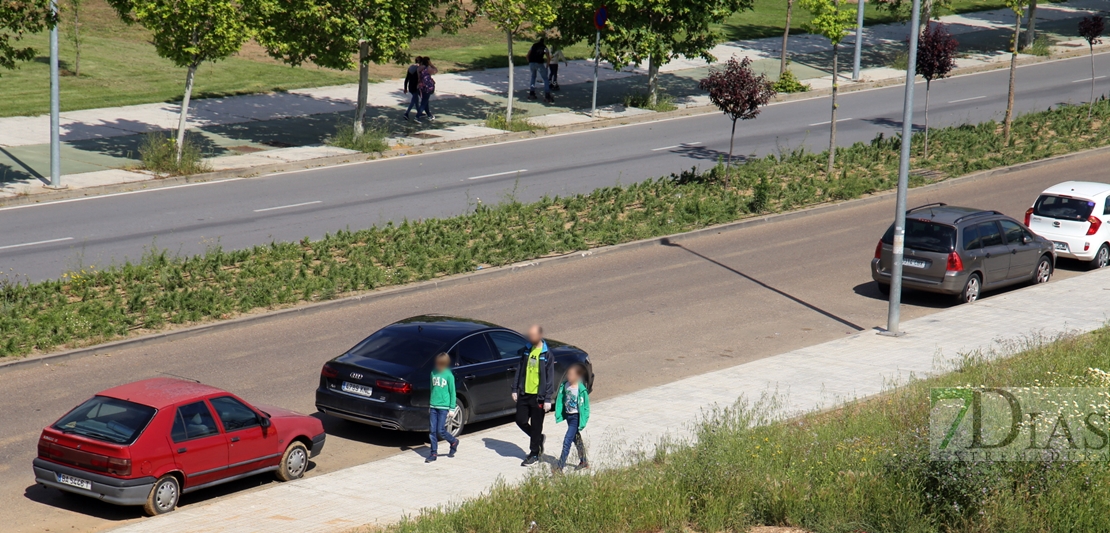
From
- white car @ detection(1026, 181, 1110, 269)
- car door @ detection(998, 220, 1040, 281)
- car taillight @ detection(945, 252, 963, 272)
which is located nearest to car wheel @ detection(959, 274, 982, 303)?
car taillight @ detection(945, 252, 963, 272)

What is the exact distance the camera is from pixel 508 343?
46.6ft

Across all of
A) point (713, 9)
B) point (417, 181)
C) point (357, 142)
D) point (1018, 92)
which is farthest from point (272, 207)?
point (1018, 92)

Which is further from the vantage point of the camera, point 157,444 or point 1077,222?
point 1077,222

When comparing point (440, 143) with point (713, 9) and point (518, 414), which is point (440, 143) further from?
point (518, 414)

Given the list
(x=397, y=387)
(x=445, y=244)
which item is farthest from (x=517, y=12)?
(x=397, y=387)

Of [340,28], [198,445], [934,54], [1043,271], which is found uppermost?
[934,54]

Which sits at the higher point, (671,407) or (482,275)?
(482,275)

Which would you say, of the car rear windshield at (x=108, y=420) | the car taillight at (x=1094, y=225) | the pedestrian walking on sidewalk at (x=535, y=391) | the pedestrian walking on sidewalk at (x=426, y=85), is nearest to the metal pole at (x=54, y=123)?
the pedestrian walking on sidewalk at (x=426, y=85)

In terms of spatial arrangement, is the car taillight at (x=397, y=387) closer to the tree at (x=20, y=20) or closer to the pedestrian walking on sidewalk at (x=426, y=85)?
the tree at (x=20, y=20)

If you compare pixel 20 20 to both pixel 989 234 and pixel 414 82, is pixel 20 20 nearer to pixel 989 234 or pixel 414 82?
pixel 414 82

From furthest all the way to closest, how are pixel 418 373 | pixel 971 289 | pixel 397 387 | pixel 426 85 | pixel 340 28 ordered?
pixel 426 85 → pixel 340 28 → pixel 971 289 → pixel 418 373 → pixel 397 387

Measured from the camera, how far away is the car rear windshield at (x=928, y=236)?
19469 mm

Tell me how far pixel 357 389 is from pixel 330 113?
79.1ft

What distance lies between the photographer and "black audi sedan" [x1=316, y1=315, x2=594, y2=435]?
42.3ft
